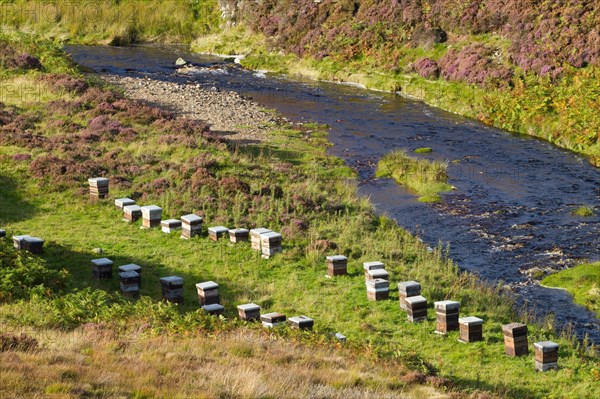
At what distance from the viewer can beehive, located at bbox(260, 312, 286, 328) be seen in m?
22.4

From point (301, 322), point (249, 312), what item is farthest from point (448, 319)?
point (249, 312)

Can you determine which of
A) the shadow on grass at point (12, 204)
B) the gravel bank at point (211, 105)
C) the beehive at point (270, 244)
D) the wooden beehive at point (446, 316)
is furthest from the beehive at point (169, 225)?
the gravel bank at point (211, 105)

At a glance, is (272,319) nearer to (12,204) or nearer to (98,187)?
(98,187)

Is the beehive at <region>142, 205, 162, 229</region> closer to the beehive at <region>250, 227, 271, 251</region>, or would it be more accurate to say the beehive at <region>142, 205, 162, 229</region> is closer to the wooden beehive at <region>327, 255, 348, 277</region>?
the beehive at <region>250, 227, 271, 251</region>

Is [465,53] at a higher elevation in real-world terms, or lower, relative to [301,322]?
higher

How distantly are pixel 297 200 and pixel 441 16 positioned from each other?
42288 millimetres

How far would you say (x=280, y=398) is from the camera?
16188 mm

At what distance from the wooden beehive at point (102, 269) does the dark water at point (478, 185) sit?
11902 mm

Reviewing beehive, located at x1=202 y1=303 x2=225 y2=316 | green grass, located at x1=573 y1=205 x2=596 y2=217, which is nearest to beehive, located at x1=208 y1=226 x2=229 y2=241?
beehive, located at x1=202 y1=303 x2=225 y2=316

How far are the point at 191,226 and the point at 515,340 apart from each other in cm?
1204

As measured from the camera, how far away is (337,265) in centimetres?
2691

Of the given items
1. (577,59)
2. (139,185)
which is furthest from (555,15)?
(139,185)

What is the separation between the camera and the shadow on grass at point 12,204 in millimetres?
31906

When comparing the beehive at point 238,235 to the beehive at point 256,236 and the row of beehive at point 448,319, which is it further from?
the row of beehive at point 448,319
